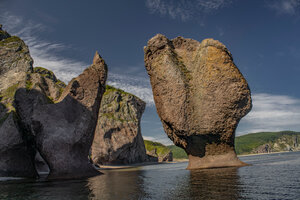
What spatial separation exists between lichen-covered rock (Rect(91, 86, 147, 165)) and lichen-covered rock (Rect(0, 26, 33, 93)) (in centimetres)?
3996

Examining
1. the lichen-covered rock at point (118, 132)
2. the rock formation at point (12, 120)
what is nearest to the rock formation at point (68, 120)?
the rock formation at point (12, 120)

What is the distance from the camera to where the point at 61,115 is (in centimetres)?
2567

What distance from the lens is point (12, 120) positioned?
27594 millimetres

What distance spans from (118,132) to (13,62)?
43.7 m

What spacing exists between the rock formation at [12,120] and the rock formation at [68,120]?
1527 mm

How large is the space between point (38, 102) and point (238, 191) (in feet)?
81.9

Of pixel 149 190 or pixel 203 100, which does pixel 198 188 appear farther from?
pixel 203 100

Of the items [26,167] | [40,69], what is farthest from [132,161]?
[26,167]

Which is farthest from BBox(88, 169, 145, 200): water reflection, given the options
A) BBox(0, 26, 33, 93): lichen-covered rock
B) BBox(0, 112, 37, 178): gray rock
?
BBox(0, 26, 33, 93): lichen-covered rock

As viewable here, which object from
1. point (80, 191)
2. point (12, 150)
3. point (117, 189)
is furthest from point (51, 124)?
point (117, 189)

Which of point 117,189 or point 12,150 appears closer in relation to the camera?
point 117,189

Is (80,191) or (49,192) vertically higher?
(80,191)

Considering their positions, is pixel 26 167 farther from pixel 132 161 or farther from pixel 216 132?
pixel 132 161

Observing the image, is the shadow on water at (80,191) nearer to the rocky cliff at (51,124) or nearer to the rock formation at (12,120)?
the rocky cliff at (51,124)
